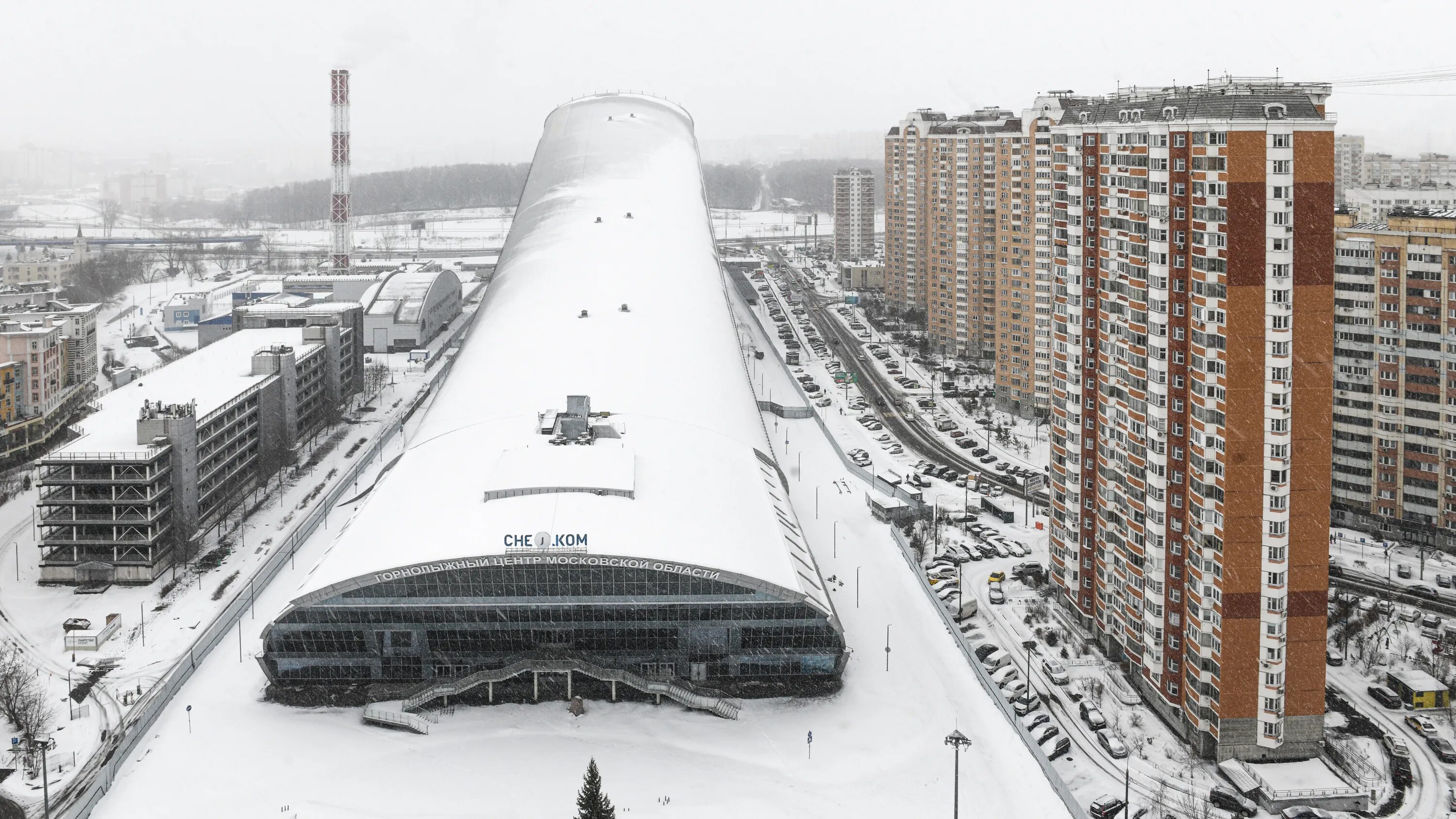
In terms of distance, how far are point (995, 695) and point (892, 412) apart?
35.6m

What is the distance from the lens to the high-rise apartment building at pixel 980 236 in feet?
213

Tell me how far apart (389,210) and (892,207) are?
118m

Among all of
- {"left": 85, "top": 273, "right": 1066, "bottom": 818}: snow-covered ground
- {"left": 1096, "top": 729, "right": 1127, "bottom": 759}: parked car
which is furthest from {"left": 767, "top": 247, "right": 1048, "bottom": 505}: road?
{"left": 85, "top": 273, "right": 1066, "bottom": 818}: snow-covered ground

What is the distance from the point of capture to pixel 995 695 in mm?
32781

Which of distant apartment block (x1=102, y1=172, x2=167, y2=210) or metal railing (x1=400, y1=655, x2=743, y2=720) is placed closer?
metal railing (x1=400, y1=655, x2=743, y2=720)

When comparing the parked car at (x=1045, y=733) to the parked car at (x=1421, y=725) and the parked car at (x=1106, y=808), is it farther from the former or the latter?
the parked car at (x=1421, y=725)

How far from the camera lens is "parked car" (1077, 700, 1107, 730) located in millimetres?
32031

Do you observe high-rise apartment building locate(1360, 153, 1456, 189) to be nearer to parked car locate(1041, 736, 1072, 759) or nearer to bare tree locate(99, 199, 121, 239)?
parked car locate(1041, 736, 1072, 759)

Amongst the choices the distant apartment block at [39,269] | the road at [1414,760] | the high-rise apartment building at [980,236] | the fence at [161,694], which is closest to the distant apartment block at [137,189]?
the distant apartment block at [39,269]

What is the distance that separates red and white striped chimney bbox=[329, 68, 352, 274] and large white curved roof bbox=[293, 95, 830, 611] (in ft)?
107

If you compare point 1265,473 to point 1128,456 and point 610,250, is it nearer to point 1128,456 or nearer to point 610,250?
point 1128,456

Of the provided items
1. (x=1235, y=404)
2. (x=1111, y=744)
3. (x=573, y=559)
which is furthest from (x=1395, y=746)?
(x=573, y=559)

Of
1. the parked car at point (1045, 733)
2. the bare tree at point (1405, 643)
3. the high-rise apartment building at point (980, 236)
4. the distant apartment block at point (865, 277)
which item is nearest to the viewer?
the parked car at point (1045, 733)

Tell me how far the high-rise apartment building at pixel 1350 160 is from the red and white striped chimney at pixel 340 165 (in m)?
86.4
